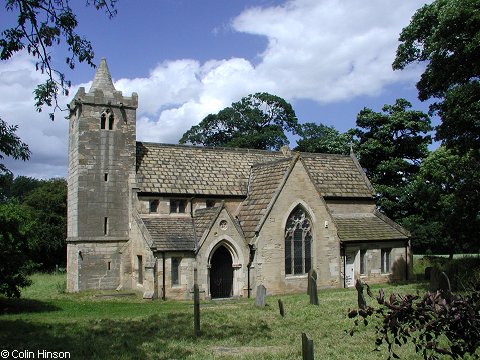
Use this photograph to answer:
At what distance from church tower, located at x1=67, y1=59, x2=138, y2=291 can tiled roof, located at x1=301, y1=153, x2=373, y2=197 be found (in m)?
12.4

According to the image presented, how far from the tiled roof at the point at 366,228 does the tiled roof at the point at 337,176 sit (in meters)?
1.57

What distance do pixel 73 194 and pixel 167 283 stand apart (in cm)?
902

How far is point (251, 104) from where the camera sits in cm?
7550

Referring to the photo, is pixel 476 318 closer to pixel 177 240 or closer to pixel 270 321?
pixel 270 321

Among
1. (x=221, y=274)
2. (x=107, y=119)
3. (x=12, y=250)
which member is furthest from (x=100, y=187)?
(x=12, y=250)

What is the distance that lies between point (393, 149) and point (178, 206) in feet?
84.2

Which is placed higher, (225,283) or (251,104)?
(251,104)

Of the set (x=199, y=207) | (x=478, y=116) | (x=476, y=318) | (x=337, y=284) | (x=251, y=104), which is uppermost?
(x=251, y=104)

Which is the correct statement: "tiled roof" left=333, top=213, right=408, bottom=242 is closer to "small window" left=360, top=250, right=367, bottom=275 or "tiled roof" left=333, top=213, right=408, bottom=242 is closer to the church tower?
"small window" left=360, top=250, right=367, bottom=275

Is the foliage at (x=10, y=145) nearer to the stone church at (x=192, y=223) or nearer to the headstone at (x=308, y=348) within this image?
the headstone at (x=308, y=348)

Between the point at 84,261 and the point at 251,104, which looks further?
the point at 251,104

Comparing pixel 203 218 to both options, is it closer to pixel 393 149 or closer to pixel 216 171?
pixel 216 171

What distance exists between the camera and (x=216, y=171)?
34.7m

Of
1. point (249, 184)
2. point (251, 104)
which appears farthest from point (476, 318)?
point (251, 104)
